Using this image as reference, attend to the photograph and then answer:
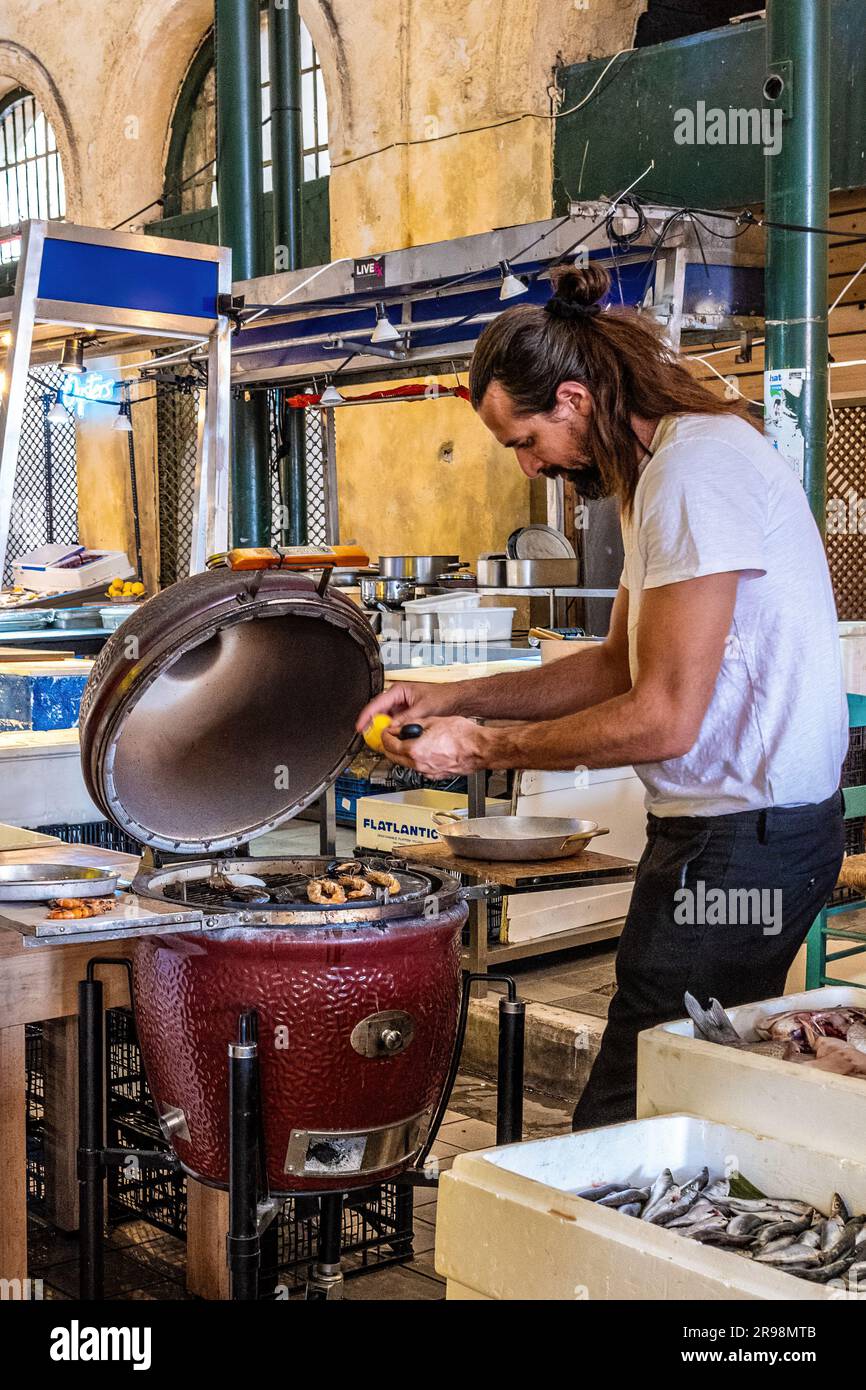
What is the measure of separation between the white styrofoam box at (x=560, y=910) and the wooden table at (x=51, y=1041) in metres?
2.21

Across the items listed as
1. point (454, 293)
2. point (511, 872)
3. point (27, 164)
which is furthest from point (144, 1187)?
point (27, 164)

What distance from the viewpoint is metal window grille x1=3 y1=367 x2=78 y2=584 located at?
16438 mm

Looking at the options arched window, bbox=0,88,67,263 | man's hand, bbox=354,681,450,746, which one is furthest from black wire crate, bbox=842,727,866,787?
arched window, bbox=0,88,67,263

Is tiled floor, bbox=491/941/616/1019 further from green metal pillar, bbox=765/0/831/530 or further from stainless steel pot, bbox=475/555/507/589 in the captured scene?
stainless steel pot, bbox=475/555/507/589

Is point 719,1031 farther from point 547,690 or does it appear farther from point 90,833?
point 90,833

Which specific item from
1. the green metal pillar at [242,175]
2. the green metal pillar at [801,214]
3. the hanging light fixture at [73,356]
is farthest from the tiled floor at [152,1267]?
the green metal pillar at [242,175]

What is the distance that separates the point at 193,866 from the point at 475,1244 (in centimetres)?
147

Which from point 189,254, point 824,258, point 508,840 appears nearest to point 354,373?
point 189,254

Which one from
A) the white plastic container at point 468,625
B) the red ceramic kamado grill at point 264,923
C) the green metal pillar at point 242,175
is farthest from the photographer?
the green metal pillar at point 242,175

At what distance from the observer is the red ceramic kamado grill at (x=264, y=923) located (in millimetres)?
2559

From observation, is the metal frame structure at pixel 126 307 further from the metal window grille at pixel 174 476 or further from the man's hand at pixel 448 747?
the metal window grille at pixel 174 476

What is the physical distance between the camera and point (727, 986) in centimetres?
250

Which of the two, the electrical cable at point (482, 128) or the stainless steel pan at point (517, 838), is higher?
the electrical cable at point (482, 128)

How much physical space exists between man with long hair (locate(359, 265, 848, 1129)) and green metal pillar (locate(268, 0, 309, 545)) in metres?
9.96
